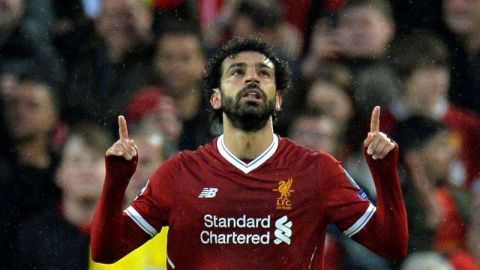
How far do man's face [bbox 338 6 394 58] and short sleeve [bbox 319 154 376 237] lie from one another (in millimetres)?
2342

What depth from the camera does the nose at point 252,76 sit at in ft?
16.2

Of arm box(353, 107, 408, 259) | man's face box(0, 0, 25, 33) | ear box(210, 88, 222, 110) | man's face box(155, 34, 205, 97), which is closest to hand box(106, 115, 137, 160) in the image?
ear box(210, 88, 222, 110)

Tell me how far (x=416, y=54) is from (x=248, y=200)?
8.82 feet

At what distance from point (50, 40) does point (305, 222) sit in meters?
2.77

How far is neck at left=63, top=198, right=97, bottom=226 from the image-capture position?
6.31 m

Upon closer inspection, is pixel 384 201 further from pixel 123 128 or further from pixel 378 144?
pixel 123 128

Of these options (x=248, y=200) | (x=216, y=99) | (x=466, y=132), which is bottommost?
(x=466, y=132)

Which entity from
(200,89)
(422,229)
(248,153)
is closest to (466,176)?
(422,229)

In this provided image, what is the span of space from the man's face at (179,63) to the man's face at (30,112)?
24.8 inches

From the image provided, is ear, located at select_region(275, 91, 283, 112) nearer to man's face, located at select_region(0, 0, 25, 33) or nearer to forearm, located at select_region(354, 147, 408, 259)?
forearm, located at select_region(354, 147, 408, 259)

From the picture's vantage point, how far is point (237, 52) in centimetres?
509

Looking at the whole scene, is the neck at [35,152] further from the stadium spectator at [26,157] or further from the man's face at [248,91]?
the man's face at [248,91]

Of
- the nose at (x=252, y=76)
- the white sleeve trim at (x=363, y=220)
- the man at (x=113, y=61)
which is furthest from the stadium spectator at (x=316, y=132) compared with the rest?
the white sleeve trim at (x=363, y=220)

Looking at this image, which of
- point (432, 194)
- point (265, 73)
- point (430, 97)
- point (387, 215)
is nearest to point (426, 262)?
point (432, 194)
